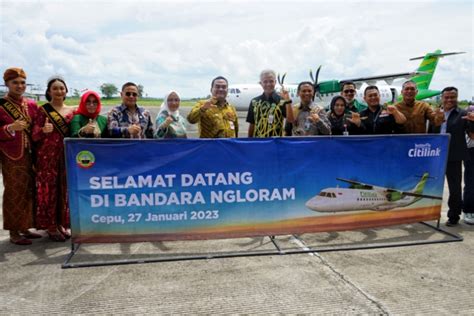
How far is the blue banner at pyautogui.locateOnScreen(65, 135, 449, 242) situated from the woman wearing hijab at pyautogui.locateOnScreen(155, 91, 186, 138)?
0.59 m

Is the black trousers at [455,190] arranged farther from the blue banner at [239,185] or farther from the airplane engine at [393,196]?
the airplane engine at [393,196]

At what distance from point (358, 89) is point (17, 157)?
114 ft

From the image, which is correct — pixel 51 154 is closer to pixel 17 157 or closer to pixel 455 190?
pixel 17 157

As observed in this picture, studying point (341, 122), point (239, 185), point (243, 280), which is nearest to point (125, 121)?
point (239, 185)

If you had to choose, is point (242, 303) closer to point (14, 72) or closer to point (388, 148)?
point (388, 148)

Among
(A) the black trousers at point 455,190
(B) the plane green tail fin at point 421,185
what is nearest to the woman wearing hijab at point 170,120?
(B) the plane green tail fin at point 421,185

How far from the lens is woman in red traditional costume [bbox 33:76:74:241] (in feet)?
13.4

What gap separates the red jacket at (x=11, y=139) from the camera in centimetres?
398

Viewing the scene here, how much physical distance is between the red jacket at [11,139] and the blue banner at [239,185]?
0.86 meters

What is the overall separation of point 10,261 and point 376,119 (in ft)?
14.9

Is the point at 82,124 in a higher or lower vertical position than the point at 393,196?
higher

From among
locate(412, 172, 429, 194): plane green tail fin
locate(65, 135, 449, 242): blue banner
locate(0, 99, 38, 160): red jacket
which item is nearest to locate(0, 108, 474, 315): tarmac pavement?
locate(65, 135, 449, 242): blue banner

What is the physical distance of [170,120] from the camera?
14.0 feet

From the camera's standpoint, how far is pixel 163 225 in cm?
386
